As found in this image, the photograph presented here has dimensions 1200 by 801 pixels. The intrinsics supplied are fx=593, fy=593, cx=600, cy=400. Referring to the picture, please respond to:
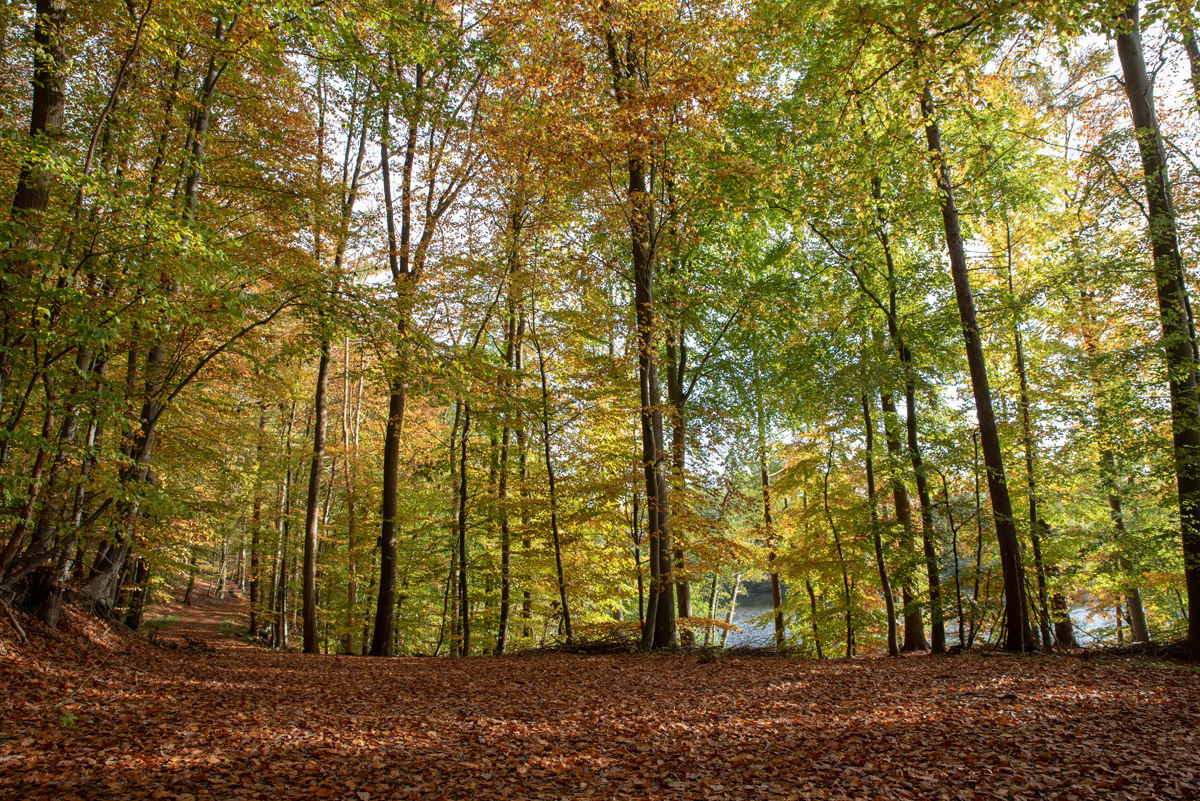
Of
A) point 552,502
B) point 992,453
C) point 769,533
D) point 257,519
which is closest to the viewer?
point 992,453

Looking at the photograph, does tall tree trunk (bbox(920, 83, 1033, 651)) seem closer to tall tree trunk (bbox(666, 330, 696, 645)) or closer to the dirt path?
tall tree trunk (bbox(666, 330, 696, 645))

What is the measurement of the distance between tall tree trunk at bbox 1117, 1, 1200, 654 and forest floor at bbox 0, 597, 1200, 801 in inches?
65.9

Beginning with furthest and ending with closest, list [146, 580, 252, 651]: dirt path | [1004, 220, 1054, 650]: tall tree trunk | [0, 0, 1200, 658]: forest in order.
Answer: [146, 580, 252, 651]: dirt path
[1004, 220, 1054, 650]: tall tree trunk
[0, 0, 1200, 658]: forest

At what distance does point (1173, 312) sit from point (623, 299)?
9784 millimetres

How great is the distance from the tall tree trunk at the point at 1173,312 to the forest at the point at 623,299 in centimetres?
5

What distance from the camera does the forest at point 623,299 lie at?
5.67 metres

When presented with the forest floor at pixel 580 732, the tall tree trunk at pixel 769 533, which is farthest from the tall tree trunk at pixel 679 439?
the forest floor at pixel 580 732

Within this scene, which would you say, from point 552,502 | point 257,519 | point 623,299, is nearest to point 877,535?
point 552,502

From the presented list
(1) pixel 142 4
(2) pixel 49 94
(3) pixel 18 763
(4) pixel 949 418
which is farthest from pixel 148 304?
(4) pixel 949 418

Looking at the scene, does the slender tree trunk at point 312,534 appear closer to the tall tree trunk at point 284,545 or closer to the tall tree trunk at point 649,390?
the tall tree trunk at point 284,545

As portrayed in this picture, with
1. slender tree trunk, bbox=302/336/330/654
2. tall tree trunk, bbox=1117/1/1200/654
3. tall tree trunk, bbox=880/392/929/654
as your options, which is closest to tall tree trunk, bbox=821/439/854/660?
tall tree trunk, bbox=880/392/929/654

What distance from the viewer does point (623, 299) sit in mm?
14516

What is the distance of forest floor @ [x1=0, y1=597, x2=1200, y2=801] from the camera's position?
11.4 feet

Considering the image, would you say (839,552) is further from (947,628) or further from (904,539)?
(947,628)
